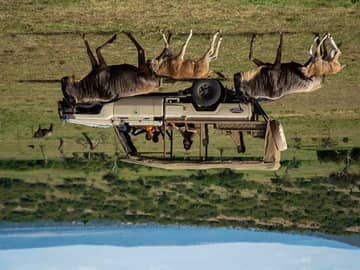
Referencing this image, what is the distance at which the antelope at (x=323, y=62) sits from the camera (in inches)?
396

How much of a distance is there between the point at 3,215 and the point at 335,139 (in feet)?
22.6

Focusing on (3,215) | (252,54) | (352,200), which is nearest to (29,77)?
(3,215)

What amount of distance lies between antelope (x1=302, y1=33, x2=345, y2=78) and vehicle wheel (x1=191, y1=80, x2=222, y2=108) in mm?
1418

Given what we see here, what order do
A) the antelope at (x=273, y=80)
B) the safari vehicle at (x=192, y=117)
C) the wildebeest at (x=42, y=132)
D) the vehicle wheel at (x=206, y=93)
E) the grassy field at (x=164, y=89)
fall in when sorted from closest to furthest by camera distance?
the safari vehicle at (x=192, y=117) < the vehicle wheel at (x=206, y=93) < the antelope at (x=273, y=80) < the grassy field at (x=164, y=89) < the wildebeest at (x=42, y=132)

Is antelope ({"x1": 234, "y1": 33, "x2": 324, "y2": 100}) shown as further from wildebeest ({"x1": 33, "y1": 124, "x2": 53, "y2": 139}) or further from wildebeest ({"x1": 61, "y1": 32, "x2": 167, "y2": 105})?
wildebeest ({"x1": 33, "y1": 124, "x2": 53, "y2": 139})

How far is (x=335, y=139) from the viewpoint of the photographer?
1253 cm

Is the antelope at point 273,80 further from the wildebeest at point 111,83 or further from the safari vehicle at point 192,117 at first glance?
the wildebeest at point 111,83

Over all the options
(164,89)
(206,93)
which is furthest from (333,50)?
(164,89)

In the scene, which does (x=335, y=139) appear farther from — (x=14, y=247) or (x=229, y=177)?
(x=14, y=247)

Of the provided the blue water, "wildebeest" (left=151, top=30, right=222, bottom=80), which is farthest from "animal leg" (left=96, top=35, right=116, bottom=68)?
the blue water

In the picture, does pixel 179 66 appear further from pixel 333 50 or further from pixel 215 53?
pixel 333 50

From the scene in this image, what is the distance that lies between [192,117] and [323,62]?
7.66 ft

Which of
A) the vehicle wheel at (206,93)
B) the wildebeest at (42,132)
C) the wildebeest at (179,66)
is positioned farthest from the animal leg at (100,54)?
the wildebeest at (42,132)

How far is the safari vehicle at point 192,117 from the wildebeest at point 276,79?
191 mm
